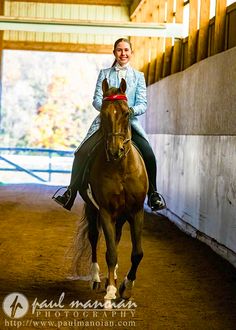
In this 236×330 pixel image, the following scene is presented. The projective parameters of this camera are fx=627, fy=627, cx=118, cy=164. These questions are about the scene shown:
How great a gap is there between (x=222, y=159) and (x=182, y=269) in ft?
4.51

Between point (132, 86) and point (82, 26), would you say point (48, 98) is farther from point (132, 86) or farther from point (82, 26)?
point (132, 86)

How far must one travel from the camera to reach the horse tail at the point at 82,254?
20.1 ft

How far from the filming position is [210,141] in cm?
808

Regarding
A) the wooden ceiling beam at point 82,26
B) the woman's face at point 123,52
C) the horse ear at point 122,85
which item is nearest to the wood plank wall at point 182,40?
the wooden ceiling beam at point 82,26

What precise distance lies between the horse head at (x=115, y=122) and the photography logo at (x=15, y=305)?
4.50ft

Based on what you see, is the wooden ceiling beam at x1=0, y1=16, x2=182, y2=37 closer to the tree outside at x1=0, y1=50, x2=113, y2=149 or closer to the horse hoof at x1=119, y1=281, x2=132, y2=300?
the horse hoof at x1=119, y1=281, x2=132, y2=300

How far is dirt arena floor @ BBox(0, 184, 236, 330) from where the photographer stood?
4.77 metres

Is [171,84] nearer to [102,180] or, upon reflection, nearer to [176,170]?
[176,170]

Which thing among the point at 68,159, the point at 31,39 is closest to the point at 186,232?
the point at 31,39

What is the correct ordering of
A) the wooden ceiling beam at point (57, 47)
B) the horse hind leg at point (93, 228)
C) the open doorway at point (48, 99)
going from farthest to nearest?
the open doorway at point (48, 99) < the wooden ceiling beam at point (57, 47) < the horse hind leg at point (93, 228)

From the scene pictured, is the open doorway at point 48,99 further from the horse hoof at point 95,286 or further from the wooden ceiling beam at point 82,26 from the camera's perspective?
the horse hoof at point 95,286

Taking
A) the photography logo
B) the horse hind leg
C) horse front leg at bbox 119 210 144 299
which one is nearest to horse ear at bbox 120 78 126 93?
horse front leg at bbox 119 210 144 299

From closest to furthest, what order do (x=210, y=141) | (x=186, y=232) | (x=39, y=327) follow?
(x=39, y=327)
(x=210, y=141)
(x=186, y=232)

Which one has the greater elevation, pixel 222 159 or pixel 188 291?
pixel 222 159
